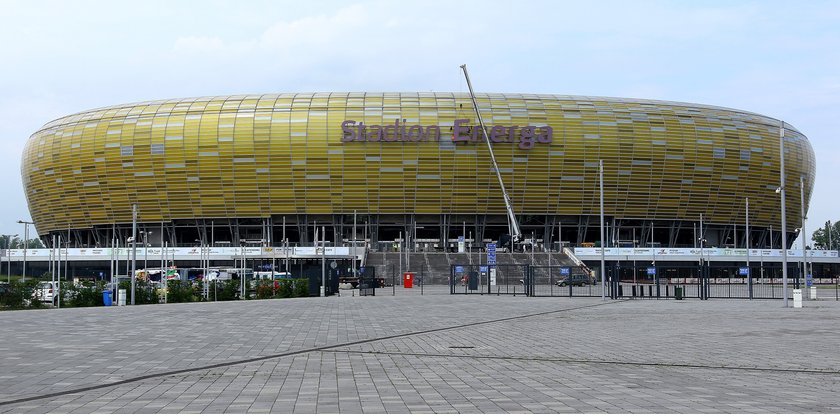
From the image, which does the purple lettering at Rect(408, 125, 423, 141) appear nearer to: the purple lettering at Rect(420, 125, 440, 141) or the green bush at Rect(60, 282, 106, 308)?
the purple lettering at Rect(420, 125, 440, 141)

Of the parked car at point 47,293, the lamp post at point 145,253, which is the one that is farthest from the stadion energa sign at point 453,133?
the parked car at point 47,293

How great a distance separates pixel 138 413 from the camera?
10758 millimetres

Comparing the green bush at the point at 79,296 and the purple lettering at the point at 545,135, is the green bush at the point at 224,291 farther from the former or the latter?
the purple lettering at the point at 545,135

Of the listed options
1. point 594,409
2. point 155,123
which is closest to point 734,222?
point 155,123

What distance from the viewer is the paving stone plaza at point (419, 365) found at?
11586 millimetres

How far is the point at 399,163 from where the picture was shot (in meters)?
115

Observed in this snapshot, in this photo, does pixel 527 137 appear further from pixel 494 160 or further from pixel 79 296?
pixel 79 296

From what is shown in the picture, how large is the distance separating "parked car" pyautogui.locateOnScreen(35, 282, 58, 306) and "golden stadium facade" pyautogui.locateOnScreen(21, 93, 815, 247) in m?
66.5

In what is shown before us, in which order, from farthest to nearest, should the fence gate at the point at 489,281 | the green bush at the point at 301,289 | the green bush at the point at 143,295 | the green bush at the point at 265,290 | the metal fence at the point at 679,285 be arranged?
the fence gate at the point at 489,281 < the green bush at the point at 301,289 < the green bush at the point at 265,290 < the metal fence at the point at 679,285 < the green bush at the point at 143,295

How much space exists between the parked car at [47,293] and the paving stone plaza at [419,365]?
14.6 m

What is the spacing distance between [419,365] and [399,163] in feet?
326

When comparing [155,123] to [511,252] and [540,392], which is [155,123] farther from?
[540,392]

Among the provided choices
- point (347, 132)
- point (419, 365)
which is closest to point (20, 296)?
point (419, 365)

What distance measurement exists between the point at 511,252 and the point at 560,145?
16.2 m
